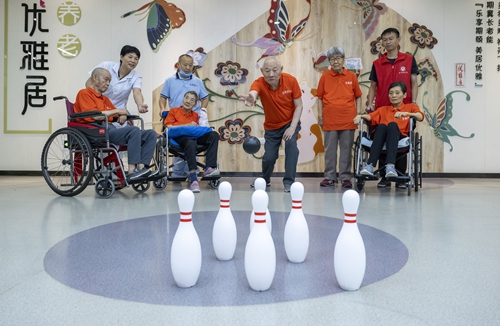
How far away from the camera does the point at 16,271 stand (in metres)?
1.38

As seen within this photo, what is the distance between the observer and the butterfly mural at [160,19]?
5652 mm

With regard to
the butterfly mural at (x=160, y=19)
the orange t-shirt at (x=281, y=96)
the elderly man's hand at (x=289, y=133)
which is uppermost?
the butterfly mural at (x=160, y=19)

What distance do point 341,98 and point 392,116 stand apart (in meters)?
0.62

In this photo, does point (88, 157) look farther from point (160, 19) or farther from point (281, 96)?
point (160, 19)

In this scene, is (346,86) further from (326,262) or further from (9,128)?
(9,128)

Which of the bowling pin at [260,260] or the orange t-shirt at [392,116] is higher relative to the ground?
the orange t-shirt at [392,116]

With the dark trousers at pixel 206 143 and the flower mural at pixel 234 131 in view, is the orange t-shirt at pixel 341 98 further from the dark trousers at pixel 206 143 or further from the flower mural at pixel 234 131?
the flower mural at pixel 234 131

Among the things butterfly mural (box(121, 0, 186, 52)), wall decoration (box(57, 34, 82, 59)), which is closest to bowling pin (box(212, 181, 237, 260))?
butterfly mural (box(121, 0, 186, 52))

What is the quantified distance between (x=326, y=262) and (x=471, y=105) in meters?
5.23

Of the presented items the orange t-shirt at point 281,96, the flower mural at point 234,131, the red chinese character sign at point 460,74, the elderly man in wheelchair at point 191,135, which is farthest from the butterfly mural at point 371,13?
the elderly man in wheelchair at point 191,135

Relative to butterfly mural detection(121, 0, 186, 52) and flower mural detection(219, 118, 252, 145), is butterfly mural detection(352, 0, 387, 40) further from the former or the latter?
butterfly mural detection(121, 0, 186, 52)

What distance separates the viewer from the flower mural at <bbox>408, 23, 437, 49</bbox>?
5.61m

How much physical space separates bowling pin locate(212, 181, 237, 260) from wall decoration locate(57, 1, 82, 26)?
5.23 meters

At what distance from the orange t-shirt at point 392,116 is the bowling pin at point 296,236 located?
8.23 feet
